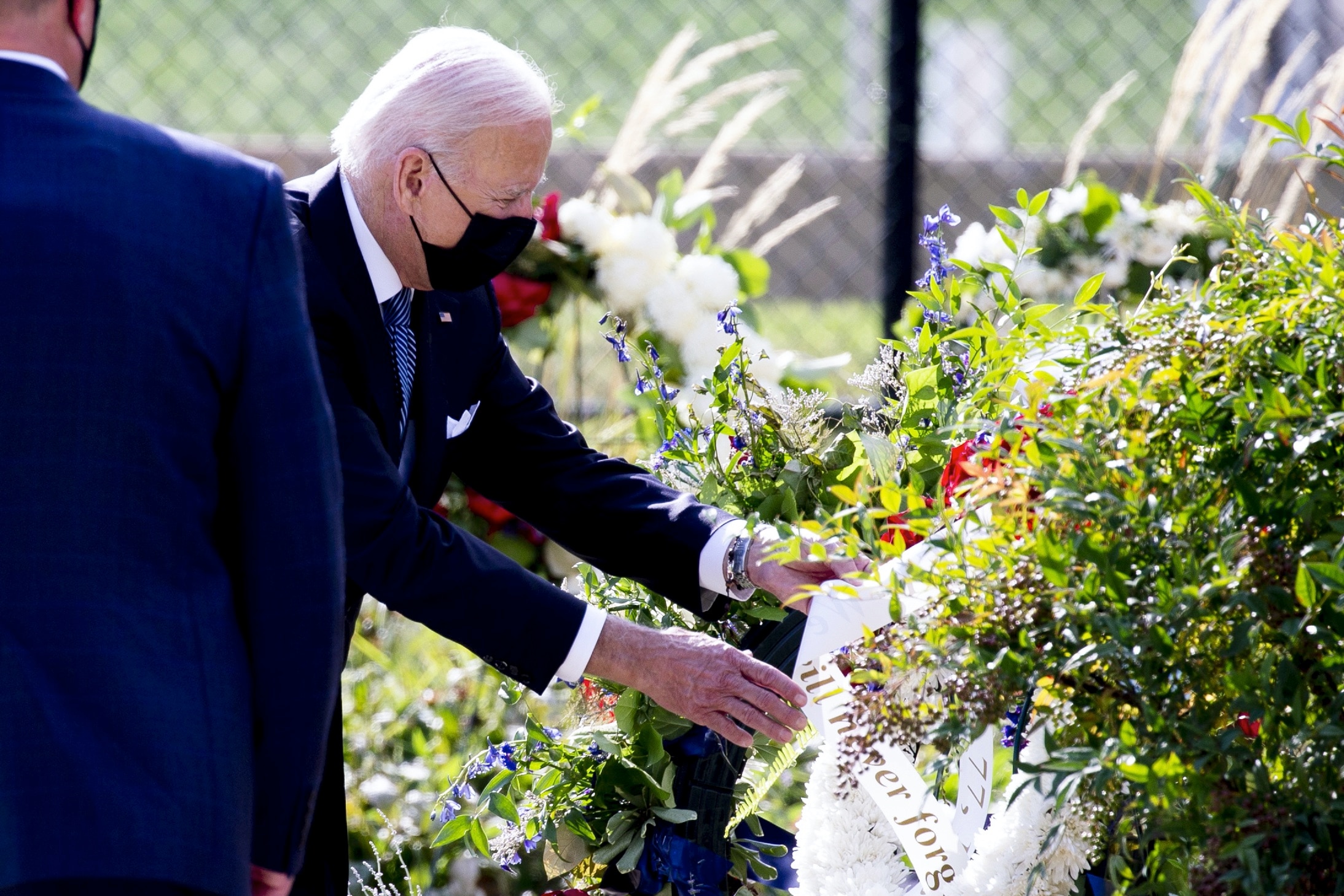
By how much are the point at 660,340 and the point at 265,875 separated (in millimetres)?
2006

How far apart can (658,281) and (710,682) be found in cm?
181

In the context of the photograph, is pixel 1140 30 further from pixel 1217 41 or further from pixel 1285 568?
pixel 1285 568

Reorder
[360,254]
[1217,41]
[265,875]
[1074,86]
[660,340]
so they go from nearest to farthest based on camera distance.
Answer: [265,875] → [360,254] → [660,340] → [1217,41] → [1074,86]

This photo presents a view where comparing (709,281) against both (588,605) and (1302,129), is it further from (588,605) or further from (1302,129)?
(1302,129)

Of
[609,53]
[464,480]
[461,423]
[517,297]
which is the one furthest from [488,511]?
[609,53]

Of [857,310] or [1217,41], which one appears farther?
[857,310]

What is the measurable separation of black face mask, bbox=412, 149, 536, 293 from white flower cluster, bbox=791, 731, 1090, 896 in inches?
29.5

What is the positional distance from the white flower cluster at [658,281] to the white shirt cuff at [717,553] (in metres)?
1.46

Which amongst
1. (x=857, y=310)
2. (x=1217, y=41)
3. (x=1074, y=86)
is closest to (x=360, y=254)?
(x=1217, y=41)

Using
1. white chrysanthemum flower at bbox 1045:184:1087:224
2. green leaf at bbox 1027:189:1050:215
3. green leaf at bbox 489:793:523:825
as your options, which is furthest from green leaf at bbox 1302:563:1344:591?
white chrysanthemum flower at bbox 1045:184:1087:224

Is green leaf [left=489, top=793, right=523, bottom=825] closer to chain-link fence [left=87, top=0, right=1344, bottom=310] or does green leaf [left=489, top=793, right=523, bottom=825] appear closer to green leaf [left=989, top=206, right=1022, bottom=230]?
green leaf [left=989, top=206, right=1022, bottom=230]

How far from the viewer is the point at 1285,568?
3.46 feet

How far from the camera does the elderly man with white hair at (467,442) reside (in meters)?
1.60

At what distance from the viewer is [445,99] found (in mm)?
1769
